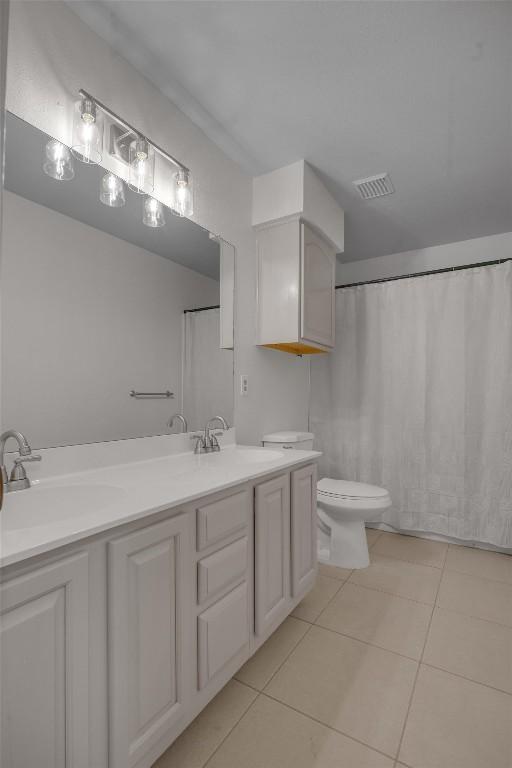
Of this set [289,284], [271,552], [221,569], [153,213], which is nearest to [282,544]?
[271,552]

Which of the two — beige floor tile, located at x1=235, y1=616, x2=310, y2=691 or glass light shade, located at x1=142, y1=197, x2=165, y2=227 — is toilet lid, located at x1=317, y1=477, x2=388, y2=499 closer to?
beige floor tile, located at x1=235, y1=616, x2=310, y2=691

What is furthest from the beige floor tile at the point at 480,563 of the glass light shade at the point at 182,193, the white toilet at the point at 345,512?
the glass light shade at the point at 182,193

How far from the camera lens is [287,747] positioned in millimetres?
1166

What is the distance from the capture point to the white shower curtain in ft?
8.40

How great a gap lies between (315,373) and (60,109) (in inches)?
95.2

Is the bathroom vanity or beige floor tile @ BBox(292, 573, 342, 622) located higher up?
the bathroom vanity

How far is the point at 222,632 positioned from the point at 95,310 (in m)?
1.22

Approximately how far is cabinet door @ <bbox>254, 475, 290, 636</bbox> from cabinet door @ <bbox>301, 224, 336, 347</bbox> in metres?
1.05

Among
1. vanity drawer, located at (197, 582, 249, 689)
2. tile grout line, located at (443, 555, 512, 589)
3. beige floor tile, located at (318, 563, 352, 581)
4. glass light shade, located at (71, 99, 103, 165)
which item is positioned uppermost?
glass light shade, located at (71, 99, 103, 165)

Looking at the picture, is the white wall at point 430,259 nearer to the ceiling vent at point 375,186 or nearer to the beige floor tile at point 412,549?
the ceiling vent at point 375,186

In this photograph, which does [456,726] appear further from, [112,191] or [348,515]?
[112,191]

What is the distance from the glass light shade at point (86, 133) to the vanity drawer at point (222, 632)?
161 cm

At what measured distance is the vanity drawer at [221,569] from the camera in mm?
1147

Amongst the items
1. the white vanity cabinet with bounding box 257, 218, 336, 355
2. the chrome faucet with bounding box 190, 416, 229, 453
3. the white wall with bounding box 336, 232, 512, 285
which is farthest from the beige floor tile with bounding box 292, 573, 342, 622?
the white wall with bounding box 336, 232, 512, 285
